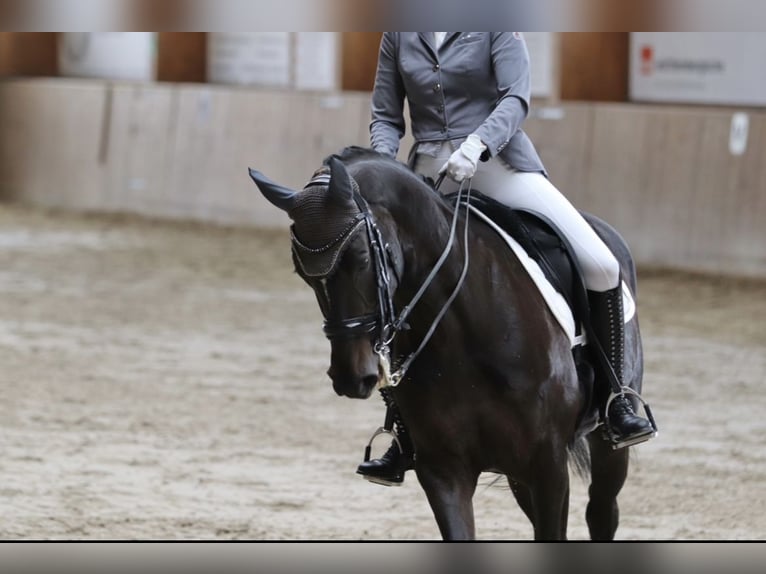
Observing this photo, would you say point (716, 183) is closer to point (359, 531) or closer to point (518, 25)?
point (359, 531)

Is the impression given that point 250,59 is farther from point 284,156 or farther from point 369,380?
point 369,380

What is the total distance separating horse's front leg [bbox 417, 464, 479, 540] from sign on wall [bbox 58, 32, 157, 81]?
15414mm

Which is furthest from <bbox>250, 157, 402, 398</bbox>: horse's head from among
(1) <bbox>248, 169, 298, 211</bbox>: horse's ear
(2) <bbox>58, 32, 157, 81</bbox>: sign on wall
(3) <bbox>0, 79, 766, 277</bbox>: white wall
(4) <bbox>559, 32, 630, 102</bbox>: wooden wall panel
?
(2) <bbox>58, 32, 157, 81</bbox>: sign on wall

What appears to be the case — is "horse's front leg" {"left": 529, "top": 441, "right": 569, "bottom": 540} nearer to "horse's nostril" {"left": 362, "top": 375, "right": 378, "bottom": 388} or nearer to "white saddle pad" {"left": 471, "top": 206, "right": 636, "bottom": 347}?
"white saddle pad" {"left": 471, "top": 206, "right": 636, "bottom": 347}

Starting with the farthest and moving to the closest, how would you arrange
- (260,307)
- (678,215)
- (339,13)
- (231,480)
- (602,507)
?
(678,215)
(260,307)
(231,480)
(602,507)
(339,13)

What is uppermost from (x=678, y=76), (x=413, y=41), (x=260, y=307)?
(x=413, y=41)

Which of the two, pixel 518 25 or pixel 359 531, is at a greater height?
pixel 518 25

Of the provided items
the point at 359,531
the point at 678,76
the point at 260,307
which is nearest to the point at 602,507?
the point at 359,531

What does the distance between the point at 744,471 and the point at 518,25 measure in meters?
4.75

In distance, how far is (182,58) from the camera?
18531 millimetres

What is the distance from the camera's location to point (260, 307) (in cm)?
1136

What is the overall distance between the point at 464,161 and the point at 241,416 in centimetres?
439

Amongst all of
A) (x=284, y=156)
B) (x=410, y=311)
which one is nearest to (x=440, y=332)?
(x=410, y=311)

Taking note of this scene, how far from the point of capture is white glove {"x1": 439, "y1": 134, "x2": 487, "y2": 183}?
370cm
